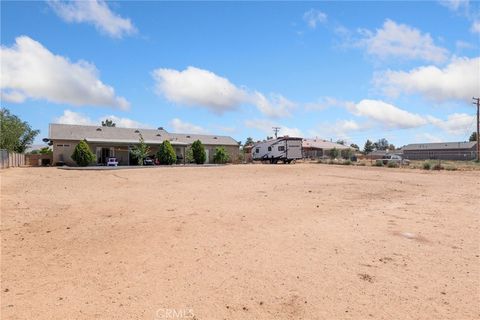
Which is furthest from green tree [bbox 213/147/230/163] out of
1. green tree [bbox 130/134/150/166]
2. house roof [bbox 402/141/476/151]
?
house roof [bbox 402/141/476/151]

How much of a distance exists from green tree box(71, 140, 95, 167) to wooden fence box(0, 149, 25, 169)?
15.3 feet

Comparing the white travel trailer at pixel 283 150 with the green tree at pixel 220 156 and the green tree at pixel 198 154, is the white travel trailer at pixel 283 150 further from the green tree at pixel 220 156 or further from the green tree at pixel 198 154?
A: the green tree at pixel 198 154

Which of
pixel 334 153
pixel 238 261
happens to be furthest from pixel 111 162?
pixel 334 153

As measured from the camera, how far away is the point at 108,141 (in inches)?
1441

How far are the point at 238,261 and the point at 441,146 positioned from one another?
93.9 metres

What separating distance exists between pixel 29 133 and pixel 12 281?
170ft

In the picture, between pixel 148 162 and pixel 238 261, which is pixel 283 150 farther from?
pixel 238 261

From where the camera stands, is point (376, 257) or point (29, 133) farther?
point (29, 133)

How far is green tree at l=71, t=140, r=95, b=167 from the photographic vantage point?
107 ft

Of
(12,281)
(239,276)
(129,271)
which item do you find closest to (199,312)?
(239,276)

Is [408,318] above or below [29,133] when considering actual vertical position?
below

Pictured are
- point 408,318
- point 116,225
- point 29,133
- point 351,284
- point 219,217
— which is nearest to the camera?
point 408,318

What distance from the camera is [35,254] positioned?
5.93 metres

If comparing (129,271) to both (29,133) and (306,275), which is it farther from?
(29,133)
